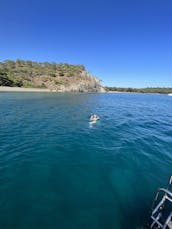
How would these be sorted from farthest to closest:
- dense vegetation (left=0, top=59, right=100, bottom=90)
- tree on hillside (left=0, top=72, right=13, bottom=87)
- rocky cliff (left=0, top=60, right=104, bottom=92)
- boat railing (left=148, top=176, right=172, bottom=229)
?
1. rocky cliff (left=0, top=60, right=104, bottom=92)
2. dense vegetation (left=0, top=59, right=100, bottom=90)
3. tree on hillside (left=0, top=72, right=13, bottom=87)
4. boat railing (left=148, top=176, right=172, bottom=229)

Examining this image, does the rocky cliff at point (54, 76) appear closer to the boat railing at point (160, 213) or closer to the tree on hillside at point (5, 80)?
the tree on hillside at point (5, 80)

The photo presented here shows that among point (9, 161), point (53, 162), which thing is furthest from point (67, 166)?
point (9, 161)

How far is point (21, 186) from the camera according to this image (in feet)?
18.7

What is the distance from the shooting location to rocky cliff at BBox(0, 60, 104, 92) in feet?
333

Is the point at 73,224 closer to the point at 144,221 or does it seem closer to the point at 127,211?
the point at 127,211

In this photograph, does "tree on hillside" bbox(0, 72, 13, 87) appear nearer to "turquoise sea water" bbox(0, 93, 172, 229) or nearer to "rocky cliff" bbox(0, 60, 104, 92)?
"rocky cliff" bbox(0, 60, 104, 92)

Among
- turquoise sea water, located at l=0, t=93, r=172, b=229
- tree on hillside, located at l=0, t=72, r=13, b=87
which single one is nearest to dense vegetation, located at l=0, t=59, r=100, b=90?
tree on hillside, located at l=0, t=72, r=13, b=87

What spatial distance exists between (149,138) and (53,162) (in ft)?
28.7

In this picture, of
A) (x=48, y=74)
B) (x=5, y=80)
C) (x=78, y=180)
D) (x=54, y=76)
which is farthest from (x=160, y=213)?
(x=48, y=74)

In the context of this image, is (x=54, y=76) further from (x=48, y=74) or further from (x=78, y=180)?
(x=78, y=180)

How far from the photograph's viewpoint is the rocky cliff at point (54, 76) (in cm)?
10156

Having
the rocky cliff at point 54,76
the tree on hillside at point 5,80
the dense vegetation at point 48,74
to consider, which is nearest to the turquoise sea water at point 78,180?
the tree on hillside at point 5,80

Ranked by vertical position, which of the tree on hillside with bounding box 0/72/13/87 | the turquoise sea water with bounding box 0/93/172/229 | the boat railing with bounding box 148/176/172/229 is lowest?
the turquoise sea water with bounding box 0/93/172/229

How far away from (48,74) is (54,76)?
526cm
